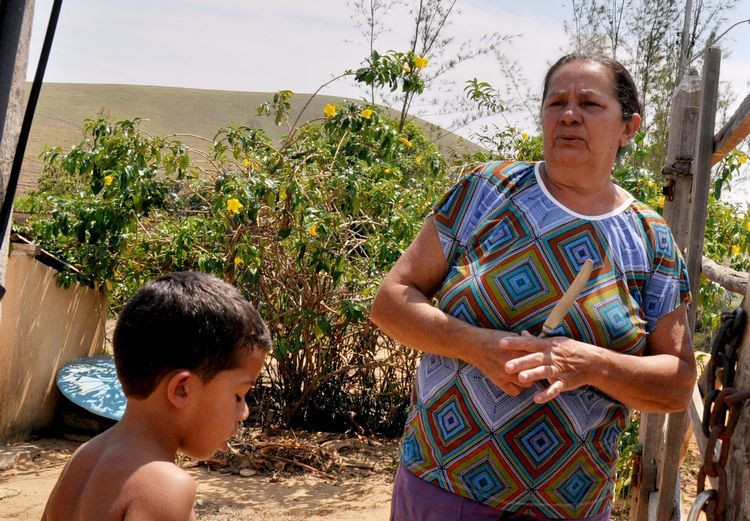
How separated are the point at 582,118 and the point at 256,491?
3811mm

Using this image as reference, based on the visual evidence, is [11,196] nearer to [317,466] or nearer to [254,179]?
[254,179]

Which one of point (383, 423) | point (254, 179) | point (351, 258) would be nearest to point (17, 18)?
point (254, 179)

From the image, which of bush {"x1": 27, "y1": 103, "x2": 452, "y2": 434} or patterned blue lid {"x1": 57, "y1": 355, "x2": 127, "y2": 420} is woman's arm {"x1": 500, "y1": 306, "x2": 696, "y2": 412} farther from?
patterned blue lid {"x1": 57, "y1": 355, "x2": 127, "y2": 420}

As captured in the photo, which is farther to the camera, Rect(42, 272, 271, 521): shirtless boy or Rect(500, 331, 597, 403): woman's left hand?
Rect(500, 331, 597, 403): woman's left hand

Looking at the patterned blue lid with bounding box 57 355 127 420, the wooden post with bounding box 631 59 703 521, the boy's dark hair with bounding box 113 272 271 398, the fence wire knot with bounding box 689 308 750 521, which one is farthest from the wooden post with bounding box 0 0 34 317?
the patterned blue lid with bounding box 57 355 127 420

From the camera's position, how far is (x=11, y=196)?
2.20 m

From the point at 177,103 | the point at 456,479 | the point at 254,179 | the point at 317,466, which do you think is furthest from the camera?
the point at 177,103

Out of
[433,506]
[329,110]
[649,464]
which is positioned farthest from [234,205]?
[433,506]

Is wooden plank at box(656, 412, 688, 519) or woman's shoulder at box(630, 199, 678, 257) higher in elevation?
woman's shoulder at box(630, 199, 678, 257)

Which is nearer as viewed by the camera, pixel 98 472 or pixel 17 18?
pixel 98 472

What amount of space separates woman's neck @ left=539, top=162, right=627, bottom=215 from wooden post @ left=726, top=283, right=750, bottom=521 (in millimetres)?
439

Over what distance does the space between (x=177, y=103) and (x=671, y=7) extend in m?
42.4

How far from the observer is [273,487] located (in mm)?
5309

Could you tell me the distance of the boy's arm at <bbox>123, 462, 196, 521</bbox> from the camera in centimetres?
144
